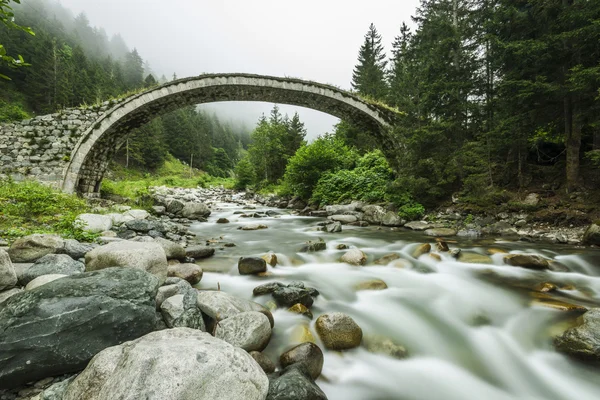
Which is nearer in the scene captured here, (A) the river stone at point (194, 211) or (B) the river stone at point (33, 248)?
(B) the river stone at point (33, 248)

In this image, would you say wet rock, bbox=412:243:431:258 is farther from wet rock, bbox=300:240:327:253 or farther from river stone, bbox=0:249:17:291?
river stone, bbox=0:249:17:291

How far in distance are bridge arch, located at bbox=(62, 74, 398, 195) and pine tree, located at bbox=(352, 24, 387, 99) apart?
12639 mm

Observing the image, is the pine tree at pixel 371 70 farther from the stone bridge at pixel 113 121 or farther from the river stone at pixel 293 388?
the river stone at pixel 293 388

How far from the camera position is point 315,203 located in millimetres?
15523

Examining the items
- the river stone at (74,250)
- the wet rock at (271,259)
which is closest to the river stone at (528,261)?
the wet rock at (271,259)

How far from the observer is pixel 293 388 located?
2012 millimetres

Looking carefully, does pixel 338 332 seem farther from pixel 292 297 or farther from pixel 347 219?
pixel 347 219

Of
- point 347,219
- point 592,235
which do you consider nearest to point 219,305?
point 592,235

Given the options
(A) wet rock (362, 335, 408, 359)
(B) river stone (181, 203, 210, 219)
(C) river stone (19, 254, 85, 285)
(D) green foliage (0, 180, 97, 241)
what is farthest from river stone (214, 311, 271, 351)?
(B) river stone (181, 203, 210, 219)

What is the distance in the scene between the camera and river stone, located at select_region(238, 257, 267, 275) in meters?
4.91

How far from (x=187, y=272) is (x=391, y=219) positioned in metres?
7.89

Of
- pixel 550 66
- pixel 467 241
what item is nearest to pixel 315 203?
pixel 467 241

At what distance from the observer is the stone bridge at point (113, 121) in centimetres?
1030

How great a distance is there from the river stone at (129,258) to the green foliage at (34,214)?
2.19 metres
